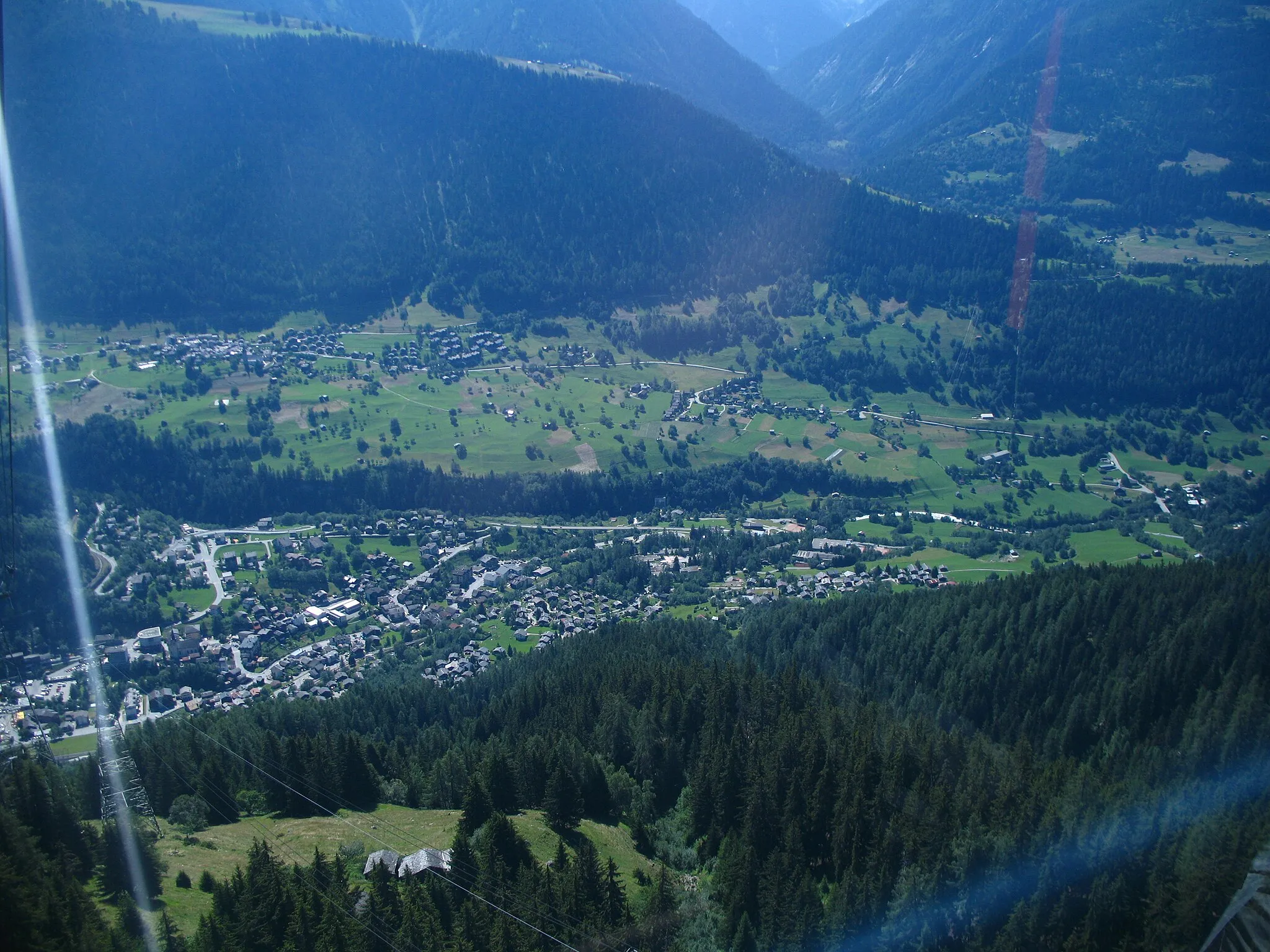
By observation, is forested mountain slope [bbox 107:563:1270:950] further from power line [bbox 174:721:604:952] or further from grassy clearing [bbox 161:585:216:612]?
grassy clearing [bbox 161:585:216:612]

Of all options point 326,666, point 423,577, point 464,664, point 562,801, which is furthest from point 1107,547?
point 562,801

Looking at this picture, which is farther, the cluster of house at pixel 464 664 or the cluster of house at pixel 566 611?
the cluster of house at pixel 566 611

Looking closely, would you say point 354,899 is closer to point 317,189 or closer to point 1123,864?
point 1123,864

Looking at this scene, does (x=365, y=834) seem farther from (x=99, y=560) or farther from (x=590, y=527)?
(x=99, y=560)

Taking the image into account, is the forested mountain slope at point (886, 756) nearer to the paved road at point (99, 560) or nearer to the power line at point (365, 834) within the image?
the power line at point (365, 834)

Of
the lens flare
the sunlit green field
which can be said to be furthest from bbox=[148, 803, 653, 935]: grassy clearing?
the sunlit green field

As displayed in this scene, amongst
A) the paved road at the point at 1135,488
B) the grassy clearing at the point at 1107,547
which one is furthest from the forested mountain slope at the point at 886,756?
the paved road at the point at 1135,488

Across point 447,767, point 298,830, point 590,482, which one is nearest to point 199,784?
point 298,830

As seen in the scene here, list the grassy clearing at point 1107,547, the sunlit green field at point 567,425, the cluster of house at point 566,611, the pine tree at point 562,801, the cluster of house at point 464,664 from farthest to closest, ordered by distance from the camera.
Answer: the sunlit green field at point 567,425
the grassy clearing at point 1107,547
the cluster of house at point 566,611
the cluster of house at point 464,664
the pine tree at point 562,801
